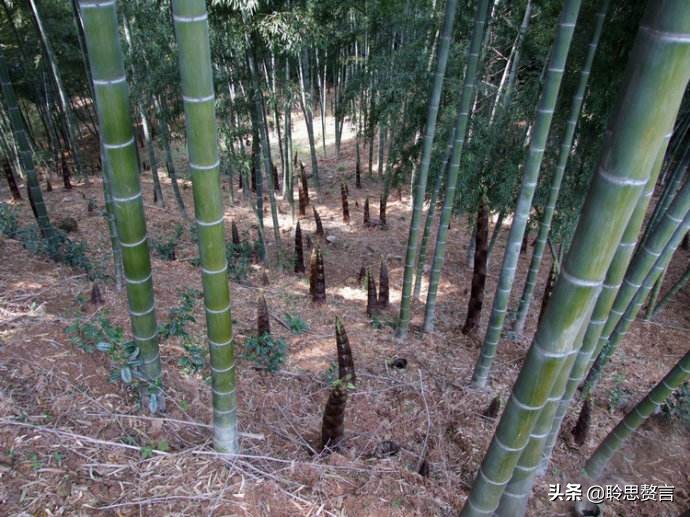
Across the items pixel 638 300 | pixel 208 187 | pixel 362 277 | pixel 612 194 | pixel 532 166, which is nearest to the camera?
pixel 612 194

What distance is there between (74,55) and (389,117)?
762 cm

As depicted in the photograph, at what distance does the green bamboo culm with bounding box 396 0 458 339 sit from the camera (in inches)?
135

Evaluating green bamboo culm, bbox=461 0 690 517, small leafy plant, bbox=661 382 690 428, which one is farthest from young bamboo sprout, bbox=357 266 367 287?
green bamboo culm, bbox=461 0 690 517

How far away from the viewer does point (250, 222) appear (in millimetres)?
9430

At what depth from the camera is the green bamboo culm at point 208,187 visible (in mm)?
1431

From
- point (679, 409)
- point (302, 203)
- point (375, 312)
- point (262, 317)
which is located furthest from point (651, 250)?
point (302, 203)

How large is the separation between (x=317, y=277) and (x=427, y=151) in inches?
90.1

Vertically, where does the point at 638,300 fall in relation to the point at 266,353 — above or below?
above

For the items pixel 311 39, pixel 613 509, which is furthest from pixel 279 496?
pixel 311 39

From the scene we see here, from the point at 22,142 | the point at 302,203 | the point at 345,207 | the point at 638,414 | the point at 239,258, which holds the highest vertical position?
the point at 22,142

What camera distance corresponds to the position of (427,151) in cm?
411

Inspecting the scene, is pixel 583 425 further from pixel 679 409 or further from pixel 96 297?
pixel 96 297

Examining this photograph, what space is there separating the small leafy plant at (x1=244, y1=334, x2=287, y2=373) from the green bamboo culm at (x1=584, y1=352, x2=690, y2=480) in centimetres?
249

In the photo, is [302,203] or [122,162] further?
[302,203]
